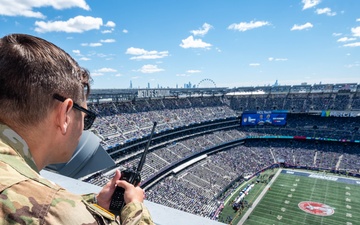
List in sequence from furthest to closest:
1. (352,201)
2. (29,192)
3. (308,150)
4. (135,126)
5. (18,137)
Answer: (308,150), (135,126), (352,201), (18,137), (29,192)

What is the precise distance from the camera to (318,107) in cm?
5878

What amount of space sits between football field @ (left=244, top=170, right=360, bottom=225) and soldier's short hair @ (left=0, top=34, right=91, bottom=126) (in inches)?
1205

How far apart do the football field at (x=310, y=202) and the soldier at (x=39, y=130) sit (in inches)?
1195

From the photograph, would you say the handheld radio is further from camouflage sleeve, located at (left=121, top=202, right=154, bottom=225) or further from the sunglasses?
the sunglasses

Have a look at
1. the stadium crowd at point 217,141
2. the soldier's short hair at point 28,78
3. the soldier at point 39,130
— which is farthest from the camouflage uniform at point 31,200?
the stadium crowd at point 217,141

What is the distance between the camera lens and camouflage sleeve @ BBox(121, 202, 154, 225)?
56.7 inches

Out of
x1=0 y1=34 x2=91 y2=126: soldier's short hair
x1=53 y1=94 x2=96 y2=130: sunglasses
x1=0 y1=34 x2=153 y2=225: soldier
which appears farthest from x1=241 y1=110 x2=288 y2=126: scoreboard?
x1=0 y1=34 x2=91 y2=126: soldier's short hair

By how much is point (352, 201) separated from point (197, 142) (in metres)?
25.0

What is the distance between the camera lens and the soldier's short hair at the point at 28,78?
1.19 metres

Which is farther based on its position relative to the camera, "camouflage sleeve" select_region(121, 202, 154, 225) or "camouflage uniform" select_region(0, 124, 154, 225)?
"camouflage sleeve" select_region(121, 202, 154, 225)

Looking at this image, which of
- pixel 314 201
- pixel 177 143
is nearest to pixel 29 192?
pixel 314 201

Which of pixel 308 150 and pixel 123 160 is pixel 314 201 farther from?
pixel 123 160

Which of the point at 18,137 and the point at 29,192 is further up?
the point at 18,137

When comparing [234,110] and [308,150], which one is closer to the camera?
[308,150]
